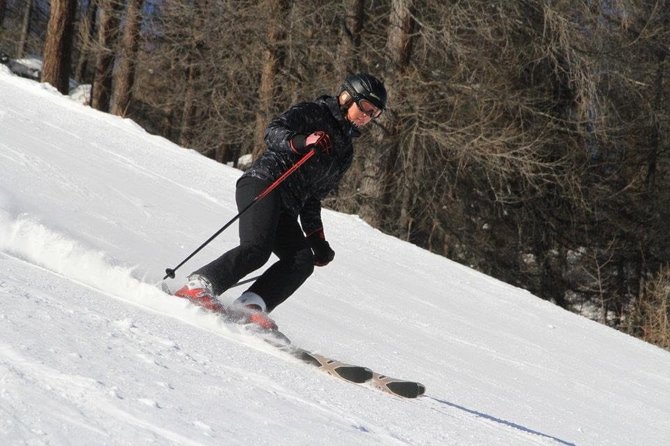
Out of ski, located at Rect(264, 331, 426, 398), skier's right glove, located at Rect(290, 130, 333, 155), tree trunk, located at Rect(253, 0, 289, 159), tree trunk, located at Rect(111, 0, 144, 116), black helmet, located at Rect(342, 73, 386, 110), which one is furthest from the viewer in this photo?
tree trunk, located at Rect(111, 0, 144, 116)

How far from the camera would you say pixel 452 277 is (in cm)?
895

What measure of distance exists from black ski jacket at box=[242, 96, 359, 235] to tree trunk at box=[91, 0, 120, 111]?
15184mm

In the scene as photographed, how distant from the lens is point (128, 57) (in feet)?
61.9

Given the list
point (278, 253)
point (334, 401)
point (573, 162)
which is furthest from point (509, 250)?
point (334, 401)

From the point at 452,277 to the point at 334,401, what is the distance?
5873 mm

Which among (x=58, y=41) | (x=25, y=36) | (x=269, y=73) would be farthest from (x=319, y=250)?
(x=25, y=36)

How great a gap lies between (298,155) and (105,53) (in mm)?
15955

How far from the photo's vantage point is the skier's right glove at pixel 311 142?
413 centimetres

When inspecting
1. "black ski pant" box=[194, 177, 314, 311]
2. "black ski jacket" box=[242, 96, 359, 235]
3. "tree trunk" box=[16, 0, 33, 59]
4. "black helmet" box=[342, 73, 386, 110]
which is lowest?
"black ski pant" box=[194, 177, 314, 311]

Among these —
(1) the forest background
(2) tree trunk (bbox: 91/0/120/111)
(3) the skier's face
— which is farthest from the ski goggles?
(2) tree trunk (bbox: 91/0/120/111)

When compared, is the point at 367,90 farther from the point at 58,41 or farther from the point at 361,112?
the point at 58,41

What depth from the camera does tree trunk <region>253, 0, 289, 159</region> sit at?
16.4m

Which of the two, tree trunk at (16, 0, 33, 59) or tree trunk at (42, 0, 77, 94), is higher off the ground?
tree trunk at (16, 0, 33, 59)

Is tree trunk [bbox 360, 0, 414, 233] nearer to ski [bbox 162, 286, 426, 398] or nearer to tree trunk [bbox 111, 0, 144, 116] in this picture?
tree trunk [bbox 111, 0, 144, 116]
